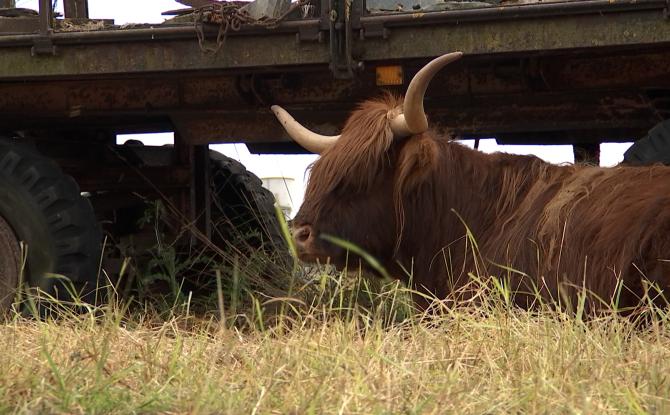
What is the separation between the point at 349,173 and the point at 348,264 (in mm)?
470

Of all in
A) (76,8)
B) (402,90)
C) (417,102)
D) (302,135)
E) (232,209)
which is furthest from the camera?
(232,209)

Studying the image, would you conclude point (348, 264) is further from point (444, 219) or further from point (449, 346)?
point (449, 346)

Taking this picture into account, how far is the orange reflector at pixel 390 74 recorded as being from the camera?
643cm

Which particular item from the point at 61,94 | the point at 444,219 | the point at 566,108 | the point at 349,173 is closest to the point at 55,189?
the point at 61,94

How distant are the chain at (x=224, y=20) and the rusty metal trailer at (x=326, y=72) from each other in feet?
0.05

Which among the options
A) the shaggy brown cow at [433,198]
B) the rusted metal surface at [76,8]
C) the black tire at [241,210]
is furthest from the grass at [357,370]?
the black tire at [241,210]

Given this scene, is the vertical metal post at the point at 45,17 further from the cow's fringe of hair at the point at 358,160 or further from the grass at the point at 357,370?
the grass at the point at 357,370

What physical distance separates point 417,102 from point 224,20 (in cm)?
113

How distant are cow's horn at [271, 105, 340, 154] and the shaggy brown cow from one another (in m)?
0.20

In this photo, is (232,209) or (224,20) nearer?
(224,20)

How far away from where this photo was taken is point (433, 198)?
625 centimetres

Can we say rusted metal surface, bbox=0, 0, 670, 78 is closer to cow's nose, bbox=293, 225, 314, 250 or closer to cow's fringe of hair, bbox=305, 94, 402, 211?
cow's fringe of hair, bbox=305, 94, 402, 211

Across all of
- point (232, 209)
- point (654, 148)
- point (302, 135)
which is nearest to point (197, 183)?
point (232, 209)

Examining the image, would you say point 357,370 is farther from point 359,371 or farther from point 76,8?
point 76,8
